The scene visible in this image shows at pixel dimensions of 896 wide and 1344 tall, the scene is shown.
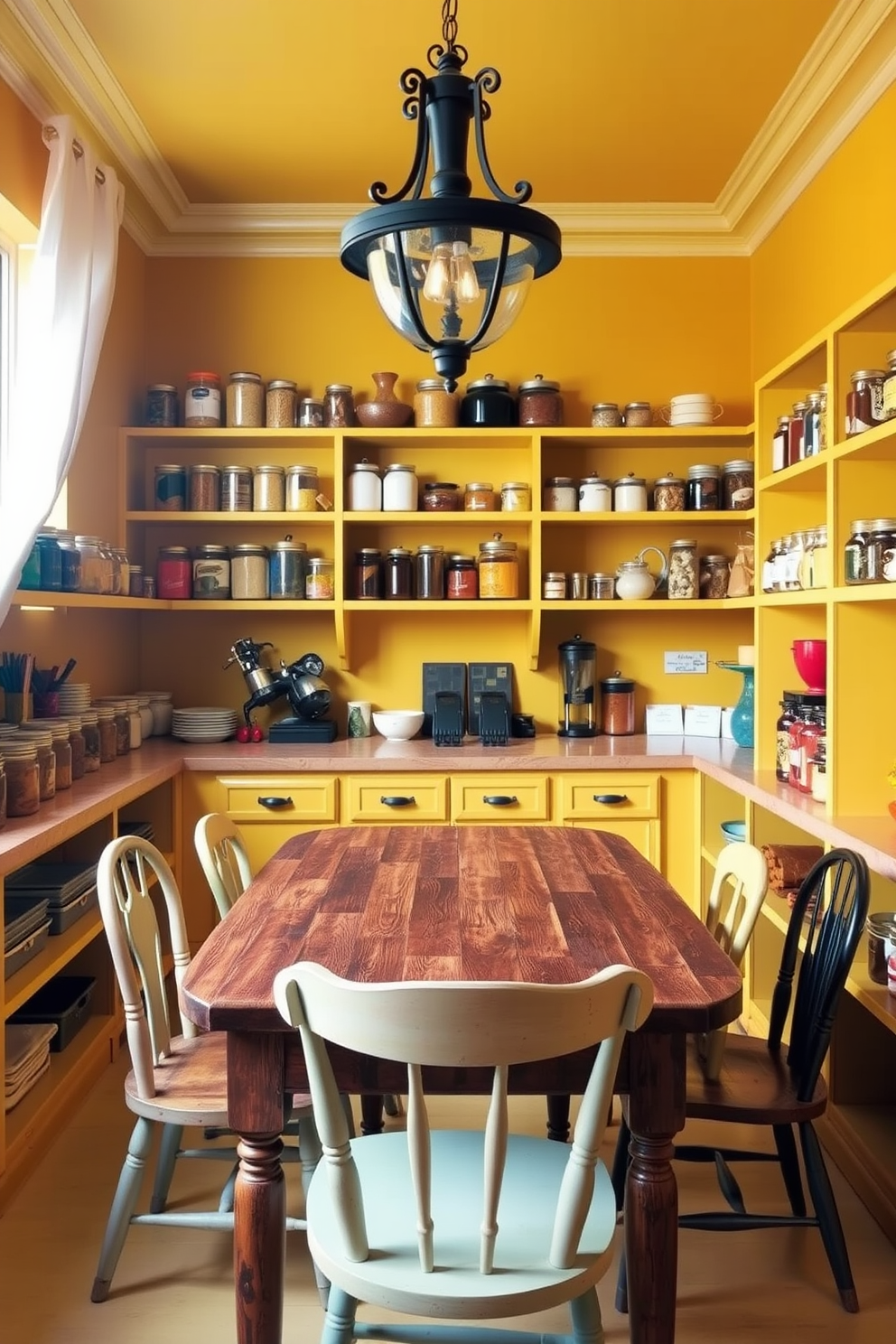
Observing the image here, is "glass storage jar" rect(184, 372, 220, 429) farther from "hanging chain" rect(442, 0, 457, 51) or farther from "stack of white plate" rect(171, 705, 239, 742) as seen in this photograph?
"hanging chain" rect(442, 0, 457, 51)

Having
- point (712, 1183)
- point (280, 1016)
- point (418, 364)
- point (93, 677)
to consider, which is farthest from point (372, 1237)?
point (418, 364)

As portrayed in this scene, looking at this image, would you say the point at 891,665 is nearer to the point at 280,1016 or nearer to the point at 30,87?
the point at 280,1016

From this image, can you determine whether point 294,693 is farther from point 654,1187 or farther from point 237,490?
point 654,1187

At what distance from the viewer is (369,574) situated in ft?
13.0

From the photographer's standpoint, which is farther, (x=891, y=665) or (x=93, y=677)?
(x=93, y=677)

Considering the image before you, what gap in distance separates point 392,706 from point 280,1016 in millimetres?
2853

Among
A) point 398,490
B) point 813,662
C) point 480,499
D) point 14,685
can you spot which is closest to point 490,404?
point 480,499

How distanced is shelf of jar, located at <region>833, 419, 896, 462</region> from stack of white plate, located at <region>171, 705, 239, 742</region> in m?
2.41

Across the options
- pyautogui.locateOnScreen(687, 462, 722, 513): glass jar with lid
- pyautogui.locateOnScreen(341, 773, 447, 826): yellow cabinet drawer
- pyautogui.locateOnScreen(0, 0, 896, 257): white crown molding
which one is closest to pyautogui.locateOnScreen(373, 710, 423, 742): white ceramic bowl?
pyautogui.locateOnScreen(341, 773, 447, 826): yellow cabinet drawer

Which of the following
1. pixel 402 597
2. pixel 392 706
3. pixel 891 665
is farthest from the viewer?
pixel 392 706

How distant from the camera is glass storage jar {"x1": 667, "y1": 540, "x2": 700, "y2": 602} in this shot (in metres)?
3.98

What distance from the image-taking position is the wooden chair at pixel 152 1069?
1817mm

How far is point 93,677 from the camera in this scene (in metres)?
3.70

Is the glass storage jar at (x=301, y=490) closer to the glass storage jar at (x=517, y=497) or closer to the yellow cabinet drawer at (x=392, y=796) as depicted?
the glass storage jar at (x=517, y=497)
